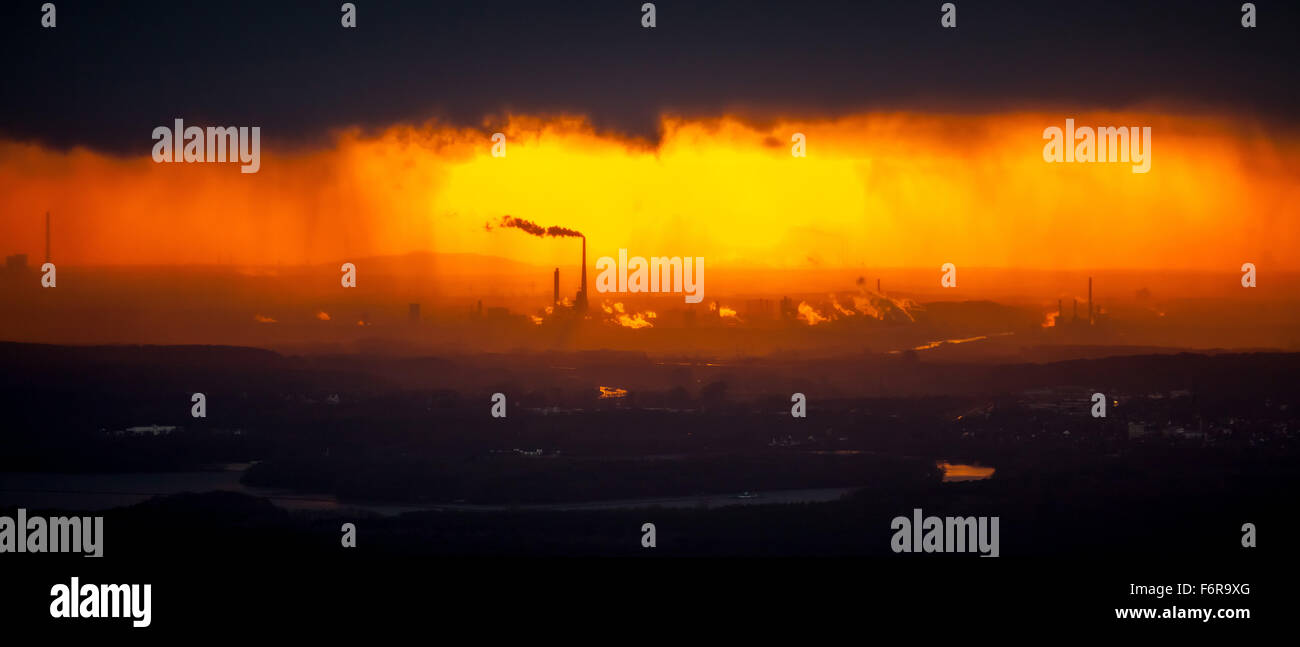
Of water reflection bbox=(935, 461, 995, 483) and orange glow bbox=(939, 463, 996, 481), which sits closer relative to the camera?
water reflection bbox=(935, 461, 995, 483)

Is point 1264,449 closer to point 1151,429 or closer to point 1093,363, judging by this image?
point 1151,429

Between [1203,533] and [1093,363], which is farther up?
[1093,363]

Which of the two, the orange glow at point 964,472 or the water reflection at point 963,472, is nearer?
the water reflection at point 963,472

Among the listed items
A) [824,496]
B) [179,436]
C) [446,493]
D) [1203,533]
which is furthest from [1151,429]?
[179,436]
